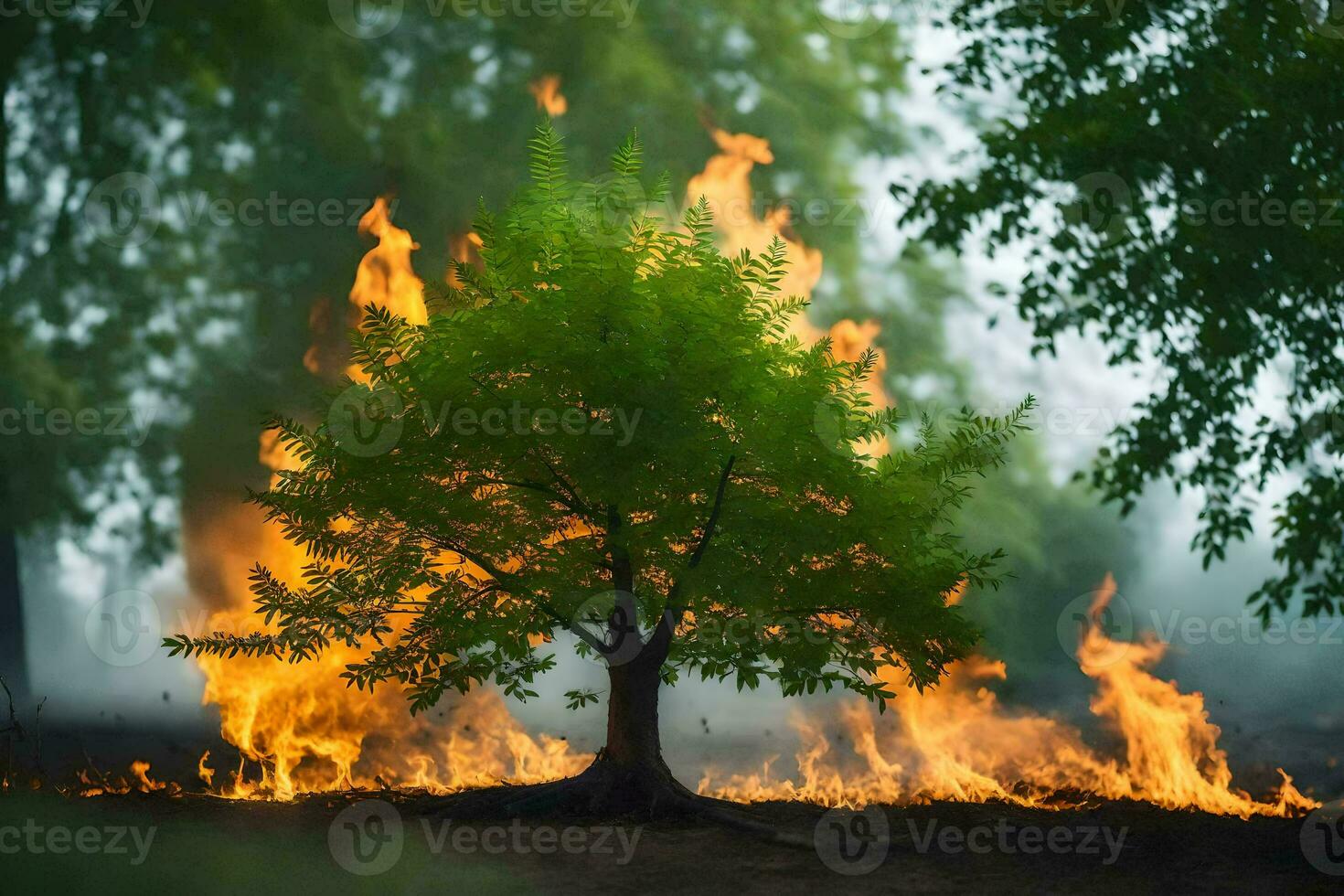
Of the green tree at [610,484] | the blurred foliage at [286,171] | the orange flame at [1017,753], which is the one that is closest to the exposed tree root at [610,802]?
the green tree at [610,484]

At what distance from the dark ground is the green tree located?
179 centimetres

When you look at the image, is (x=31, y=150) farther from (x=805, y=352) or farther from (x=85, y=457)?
(x=805, y=352)

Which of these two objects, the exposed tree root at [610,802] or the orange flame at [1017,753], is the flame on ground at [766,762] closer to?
the orange flame at [1017,753]

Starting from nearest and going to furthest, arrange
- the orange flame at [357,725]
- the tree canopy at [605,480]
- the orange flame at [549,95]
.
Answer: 1. the tree canopy at [605,480]
2. the orange flame at [357,725]
3. the orange flame at [549,95]

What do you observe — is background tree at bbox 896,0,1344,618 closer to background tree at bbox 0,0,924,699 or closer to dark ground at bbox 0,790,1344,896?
dark ground at bbox 0,790,1344,896

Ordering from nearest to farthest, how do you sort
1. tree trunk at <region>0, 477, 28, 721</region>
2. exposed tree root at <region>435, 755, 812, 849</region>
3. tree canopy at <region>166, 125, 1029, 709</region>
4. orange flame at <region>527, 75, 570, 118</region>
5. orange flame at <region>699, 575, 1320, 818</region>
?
tree canopy at <region>166, 125, 1029, 709</region> → exposed tree root at <region>435, 755, 812, 849</region> → orange flame at <region>699, 575, 1320, 818</region> → tree trunk at <region>0, 477, 28, 721</region> → orange flame at <region>527, 75, 570, 118</region>

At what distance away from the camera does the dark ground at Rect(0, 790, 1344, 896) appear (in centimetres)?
1198

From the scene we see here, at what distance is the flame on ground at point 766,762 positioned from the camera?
18.1m

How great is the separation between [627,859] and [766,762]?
7247mm

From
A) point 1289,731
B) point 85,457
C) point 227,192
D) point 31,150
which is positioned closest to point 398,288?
point 227,192

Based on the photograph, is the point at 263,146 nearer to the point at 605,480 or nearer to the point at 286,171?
the point at 286,171

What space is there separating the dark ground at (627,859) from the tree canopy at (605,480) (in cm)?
194

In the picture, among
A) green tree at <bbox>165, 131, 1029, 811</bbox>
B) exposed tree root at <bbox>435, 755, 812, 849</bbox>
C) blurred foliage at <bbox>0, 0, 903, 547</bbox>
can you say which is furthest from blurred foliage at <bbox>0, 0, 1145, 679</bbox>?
exposed tree root at <bbox>435, 755, 812, 849</bbox>

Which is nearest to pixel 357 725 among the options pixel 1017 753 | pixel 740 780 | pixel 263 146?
pixel 740 780
